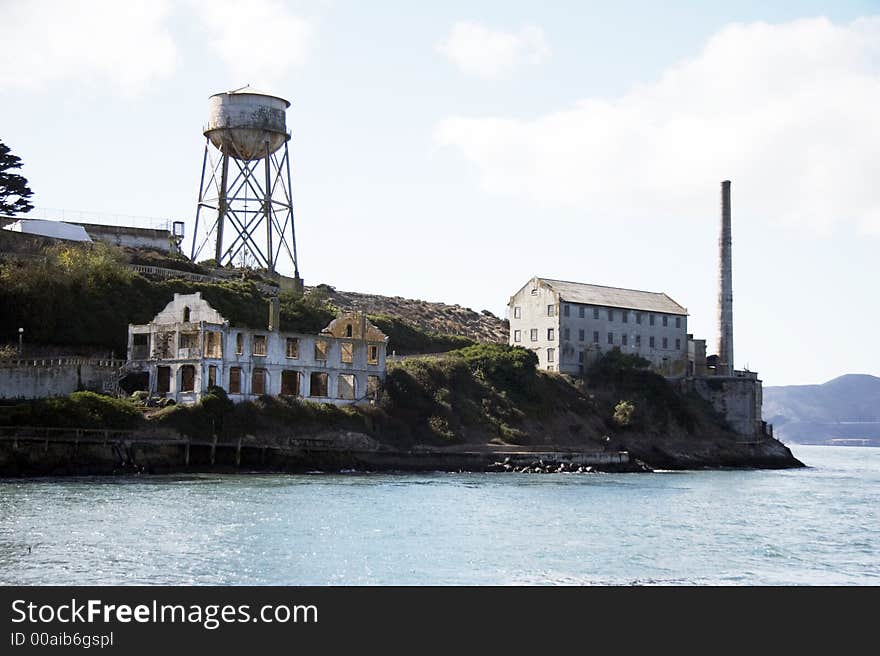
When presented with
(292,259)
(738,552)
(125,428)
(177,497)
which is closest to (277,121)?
(292,259)

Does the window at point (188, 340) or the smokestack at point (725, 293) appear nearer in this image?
the window at point (188, 340)

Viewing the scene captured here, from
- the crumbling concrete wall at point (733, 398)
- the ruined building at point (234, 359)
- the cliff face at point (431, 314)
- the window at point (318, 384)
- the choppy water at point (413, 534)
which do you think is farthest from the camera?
Answer: the cliff face at point (431, 314)

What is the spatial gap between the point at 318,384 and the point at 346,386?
1.93 m

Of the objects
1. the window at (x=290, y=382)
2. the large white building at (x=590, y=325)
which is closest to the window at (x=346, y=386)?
the window at (x=290, y=382)

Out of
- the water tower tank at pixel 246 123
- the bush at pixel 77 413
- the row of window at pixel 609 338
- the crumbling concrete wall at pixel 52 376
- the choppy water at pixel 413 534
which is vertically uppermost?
the water tower tank at pixel 246 123

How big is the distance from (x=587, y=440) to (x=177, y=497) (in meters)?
42.5

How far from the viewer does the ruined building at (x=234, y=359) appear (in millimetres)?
67938

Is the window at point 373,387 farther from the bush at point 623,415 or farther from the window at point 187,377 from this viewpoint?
the bush at point 623,415

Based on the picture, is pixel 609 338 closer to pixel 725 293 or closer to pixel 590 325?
pixel 590 325

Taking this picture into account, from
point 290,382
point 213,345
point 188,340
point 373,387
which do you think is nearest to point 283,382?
point 290,382

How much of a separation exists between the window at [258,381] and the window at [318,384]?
3.99 meters

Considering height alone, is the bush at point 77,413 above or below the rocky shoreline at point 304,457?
above
